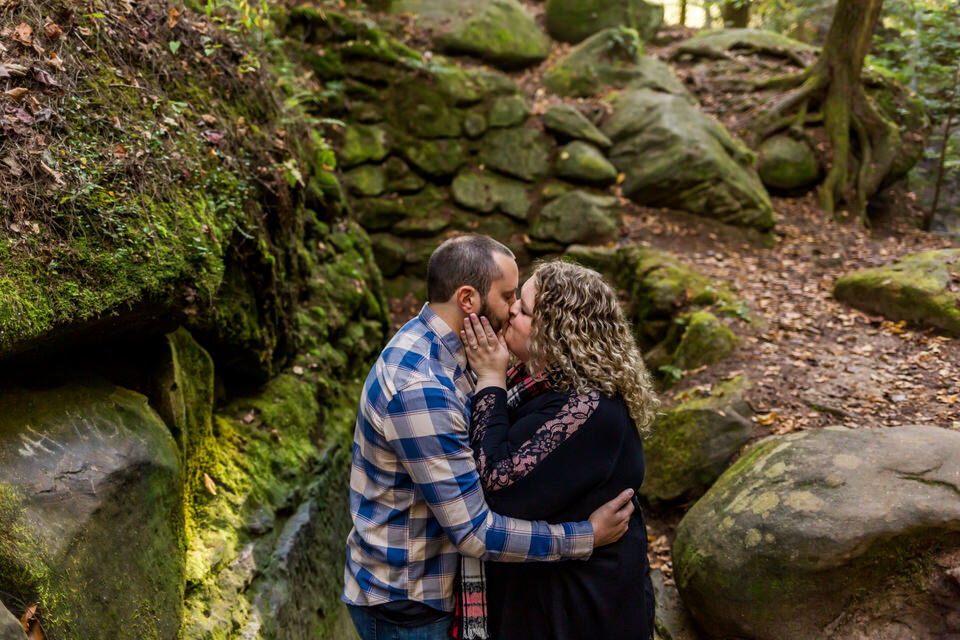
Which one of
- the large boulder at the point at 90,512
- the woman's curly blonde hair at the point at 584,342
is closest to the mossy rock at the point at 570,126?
the woman's curly blonde hair at the point at 584,342

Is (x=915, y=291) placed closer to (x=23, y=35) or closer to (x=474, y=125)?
(x=474, y=125)

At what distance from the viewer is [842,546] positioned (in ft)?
10.9

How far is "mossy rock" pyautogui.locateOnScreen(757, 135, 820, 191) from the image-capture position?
10719 millimetres

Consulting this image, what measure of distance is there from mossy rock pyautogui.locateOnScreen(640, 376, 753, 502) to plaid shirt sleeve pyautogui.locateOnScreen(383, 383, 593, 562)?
3036 mm

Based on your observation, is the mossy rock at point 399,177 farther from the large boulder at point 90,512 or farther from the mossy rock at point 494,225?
the large boulder at point 90,512

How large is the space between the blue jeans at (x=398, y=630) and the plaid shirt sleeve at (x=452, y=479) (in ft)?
1.74

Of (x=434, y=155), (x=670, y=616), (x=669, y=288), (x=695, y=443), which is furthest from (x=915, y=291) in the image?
A: (x=434, y=155)

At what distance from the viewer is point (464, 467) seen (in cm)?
222

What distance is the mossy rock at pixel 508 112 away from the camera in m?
10.1

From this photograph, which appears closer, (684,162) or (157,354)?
(157,354)

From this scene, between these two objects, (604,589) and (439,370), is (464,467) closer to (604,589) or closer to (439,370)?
(439,370)

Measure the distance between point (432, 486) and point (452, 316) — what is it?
747 mm

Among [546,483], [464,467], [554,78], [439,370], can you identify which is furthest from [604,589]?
[554,78]

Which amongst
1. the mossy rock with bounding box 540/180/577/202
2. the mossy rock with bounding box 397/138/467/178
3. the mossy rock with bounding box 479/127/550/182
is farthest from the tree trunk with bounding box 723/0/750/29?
the mossy rock with bounding box 397/138/467/178
